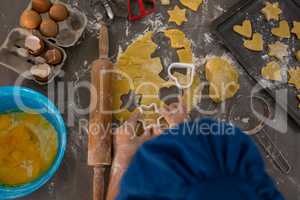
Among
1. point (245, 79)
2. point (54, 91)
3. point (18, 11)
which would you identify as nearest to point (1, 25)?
point (18, 11)

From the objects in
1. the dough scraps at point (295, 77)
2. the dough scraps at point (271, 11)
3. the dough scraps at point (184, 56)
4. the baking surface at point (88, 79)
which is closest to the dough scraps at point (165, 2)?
Answer: the baking surface at point (88, 79)

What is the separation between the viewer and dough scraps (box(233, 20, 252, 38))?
1.02 m

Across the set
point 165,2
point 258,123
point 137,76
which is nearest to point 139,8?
point 165,2

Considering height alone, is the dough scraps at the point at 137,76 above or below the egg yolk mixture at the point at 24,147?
above

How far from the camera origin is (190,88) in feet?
3.29

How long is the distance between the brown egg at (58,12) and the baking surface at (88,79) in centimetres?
9

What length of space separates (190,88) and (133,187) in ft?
1.44

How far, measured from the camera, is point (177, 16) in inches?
40.7

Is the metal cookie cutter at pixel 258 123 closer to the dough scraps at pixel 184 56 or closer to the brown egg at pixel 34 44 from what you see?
the dough scraps at pixel 184 56

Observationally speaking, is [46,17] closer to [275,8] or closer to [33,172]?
[33,172]

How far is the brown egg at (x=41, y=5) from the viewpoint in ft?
3.06

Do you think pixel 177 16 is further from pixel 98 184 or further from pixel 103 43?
pixel 98 184

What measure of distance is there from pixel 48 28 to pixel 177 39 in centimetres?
31

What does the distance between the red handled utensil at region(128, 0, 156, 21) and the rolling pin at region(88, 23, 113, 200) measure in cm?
10
